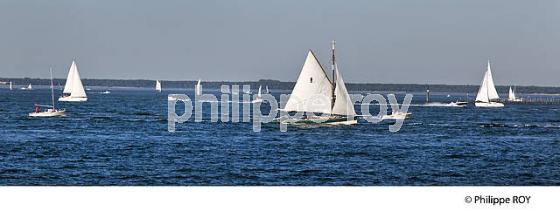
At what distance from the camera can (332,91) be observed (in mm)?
78875

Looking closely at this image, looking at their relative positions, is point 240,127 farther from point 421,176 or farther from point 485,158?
point 421,176

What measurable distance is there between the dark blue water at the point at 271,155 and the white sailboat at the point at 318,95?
167cm

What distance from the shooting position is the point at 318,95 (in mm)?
78000

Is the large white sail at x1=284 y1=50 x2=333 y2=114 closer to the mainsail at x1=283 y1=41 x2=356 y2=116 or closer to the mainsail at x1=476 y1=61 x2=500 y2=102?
the mainsail at x1=283 y1=41 x2=356 y2=116

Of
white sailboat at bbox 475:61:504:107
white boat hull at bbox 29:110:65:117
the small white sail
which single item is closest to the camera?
white boat hull at bbox 29:110:65:117

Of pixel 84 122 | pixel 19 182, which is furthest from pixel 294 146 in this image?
pixel 84 122

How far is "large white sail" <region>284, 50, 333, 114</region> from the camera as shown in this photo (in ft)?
253

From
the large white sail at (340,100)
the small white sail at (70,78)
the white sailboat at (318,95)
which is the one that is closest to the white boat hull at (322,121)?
the white sailboat at (318,95)

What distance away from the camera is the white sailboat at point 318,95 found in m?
77.3

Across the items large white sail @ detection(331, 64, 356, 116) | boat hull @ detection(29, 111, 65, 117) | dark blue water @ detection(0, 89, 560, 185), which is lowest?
dark blue water @ detection(0, 89, 560, 185)

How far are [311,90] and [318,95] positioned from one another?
695 millimetres

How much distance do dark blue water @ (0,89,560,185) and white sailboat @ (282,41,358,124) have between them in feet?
5.47

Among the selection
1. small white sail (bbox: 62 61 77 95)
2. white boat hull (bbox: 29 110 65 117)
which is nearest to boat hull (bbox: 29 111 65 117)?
white boat hull (bbox: 29 110 65 117)
